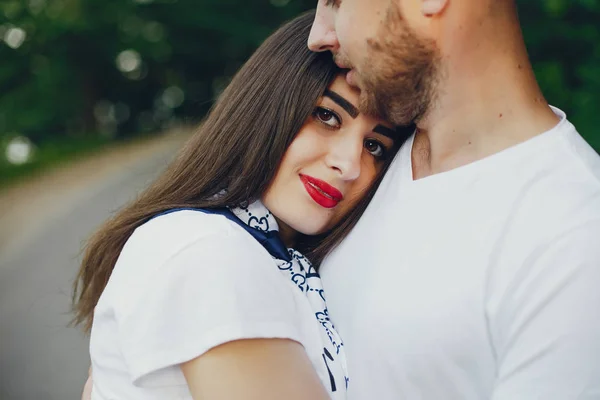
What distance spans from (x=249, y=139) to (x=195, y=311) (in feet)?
2.28

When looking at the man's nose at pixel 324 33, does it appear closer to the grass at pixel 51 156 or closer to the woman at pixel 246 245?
the woman at pixel 246 245

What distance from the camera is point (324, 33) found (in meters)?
1.96

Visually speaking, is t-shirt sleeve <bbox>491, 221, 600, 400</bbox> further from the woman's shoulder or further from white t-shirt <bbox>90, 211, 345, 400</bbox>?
the woman's shoulder

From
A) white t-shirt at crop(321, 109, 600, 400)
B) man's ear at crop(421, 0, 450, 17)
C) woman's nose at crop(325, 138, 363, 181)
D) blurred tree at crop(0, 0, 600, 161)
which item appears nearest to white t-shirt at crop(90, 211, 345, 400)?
white t-shirt at crop(321, 109, 600, 400)

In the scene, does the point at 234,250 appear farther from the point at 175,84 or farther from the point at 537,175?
the point at 175,84

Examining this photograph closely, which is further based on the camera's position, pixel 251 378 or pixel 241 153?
pixel 241 153

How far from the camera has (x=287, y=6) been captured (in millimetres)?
12758

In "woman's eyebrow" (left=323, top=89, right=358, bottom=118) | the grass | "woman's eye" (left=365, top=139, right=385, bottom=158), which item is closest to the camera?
"woman's eyebrow" (left=323, top=89, right=358, bottom=118)

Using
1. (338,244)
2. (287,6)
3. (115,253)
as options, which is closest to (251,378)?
(338,244)

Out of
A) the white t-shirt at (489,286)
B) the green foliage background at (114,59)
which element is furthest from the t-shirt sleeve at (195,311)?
Result: the green foliage background at (114,59)

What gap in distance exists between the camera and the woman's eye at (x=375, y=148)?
7.00 ft

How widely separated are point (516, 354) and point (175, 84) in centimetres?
1453

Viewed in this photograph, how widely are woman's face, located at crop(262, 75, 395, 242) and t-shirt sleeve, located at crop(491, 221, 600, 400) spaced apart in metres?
0.71

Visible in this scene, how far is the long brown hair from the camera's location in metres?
2.05
